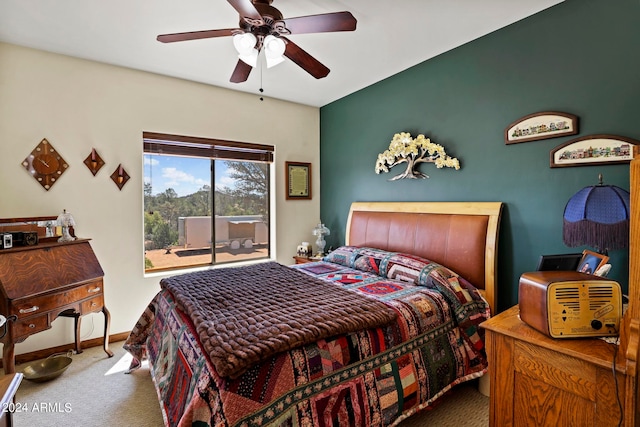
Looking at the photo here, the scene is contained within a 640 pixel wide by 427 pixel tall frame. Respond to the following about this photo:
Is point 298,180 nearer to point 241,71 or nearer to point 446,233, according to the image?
point 241,71

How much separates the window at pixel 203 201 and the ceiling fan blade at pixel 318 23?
2.07 m

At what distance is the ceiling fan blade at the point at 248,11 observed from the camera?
162 cm

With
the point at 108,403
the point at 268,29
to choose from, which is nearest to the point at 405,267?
the point at 268,29

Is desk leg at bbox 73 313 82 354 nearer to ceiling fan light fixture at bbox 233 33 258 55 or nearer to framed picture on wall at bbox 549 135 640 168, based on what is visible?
ceiling fan light fixture at bbox 233 33 258 55

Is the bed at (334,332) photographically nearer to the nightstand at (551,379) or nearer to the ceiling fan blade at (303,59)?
the nightstand at (551,379)

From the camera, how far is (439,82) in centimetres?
290

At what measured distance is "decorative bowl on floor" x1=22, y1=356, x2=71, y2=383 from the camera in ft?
7.70

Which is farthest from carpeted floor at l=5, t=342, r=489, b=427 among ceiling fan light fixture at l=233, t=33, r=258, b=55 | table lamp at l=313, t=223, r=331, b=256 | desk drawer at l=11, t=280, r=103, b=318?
ceiling fan light fixture at l=233, t=33, r=258, b=55

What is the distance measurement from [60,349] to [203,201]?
1929mm

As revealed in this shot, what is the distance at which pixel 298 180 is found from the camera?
14.2 feet

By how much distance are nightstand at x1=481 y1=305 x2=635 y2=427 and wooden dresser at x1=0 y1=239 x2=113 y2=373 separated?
288 cm

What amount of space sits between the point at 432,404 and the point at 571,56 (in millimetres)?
2455

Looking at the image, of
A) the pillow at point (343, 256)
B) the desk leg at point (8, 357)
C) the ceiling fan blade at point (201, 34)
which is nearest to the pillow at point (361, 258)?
the pillow at point (343, 256)

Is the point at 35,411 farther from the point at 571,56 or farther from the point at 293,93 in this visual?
the point at 571,56
